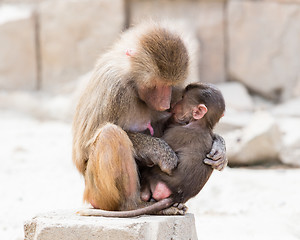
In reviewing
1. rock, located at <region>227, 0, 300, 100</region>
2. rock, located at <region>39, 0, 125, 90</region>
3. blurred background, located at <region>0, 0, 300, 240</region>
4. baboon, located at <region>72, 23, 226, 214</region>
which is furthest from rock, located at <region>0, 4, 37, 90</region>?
baboon, located at <region>72, 23, 226, 214</region>

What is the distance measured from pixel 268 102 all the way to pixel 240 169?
3095mm

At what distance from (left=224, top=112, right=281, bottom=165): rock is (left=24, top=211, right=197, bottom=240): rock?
3.30 meters

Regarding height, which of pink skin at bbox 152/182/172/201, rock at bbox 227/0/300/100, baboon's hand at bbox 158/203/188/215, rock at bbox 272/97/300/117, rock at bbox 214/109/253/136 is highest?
pink skin at bbox 152/182/172/201

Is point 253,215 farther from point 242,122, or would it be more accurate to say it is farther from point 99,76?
point 242,122

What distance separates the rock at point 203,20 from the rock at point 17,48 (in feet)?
4.96

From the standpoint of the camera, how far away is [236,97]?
8.29 metres

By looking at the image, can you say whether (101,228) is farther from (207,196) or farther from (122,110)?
(207,196)

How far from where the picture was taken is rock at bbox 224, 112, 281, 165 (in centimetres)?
611

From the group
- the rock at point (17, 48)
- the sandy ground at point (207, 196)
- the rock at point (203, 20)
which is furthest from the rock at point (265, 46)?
the sandy ground at point (207, 196)

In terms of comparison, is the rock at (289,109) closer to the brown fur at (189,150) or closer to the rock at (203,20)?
the rock at (203,20)

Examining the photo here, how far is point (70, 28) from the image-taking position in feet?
27.2

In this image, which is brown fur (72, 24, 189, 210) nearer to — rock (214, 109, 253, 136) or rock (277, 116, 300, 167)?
rock (277, 116, 300, 167)

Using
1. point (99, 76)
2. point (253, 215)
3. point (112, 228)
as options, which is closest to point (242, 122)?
point (253, 215)

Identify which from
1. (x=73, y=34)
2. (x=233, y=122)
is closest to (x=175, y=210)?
(x=233, y=122)
